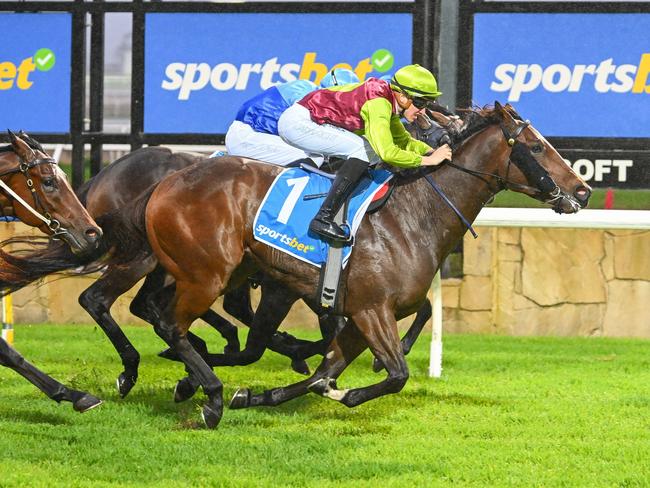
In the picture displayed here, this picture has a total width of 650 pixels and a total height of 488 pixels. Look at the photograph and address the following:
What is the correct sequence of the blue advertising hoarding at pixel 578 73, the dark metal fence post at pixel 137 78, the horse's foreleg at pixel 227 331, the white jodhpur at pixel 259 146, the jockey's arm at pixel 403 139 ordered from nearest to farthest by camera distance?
the jockey's arm at pixel 403 139 → the white jodhpur at pixel 259 146 → the horse's foreleg at pixel 227 331 → the blue advertising hoarding at pixel 578 73 → the dark metal fence post at pixel 137 78

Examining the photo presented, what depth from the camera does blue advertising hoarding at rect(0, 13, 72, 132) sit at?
970 centimetres

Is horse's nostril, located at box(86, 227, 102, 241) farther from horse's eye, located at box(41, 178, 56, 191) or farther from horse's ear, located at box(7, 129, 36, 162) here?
horse's ear, located at box(7, 129, 36, 162)

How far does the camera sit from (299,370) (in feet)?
24.1

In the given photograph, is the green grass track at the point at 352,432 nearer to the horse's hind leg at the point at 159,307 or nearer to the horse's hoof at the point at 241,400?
the horse's hoof at the point at 241,400

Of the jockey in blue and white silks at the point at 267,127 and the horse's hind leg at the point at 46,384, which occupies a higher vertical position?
the jockey in blue and white silks at the point at 267,127

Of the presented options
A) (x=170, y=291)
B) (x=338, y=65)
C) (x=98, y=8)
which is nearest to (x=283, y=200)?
(x=170, y=291)

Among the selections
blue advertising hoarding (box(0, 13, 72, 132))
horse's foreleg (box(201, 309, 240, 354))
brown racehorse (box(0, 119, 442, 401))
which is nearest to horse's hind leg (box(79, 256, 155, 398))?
brown racehorse (box(0, 119, 442, 401))

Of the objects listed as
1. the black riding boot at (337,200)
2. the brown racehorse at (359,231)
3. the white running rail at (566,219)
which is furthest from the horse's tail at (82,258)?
the white running rail at (566,219)

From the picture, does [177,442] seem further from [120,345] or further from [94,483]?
[120,345]

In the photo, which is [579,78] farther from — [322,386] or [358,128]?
[322,386]

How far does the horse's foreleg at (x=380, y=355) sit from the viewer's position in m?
5.59

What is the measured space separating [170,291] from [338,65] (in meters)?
3.35

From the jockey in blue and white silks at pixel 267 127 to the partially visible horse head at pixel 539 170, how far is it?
1.29m

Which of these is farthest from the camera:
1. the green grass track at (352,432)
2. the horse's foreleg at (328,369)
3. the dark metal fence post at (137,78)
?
the dark metal fence post at (137,78)
